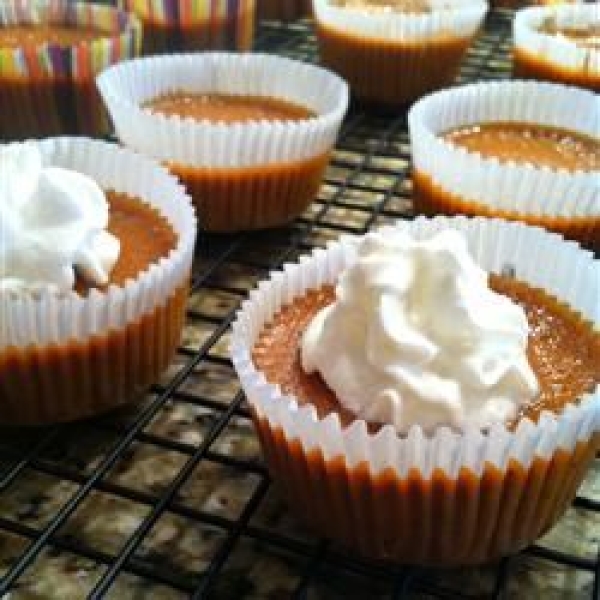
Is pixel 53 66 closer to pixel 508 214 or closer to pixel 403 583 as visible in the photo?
pixel 508 214

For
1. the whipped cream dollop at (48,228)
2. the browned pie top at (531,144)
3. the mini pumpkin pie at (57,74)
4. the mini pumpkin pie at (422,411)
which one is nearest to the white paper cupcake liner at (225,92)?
the mini pumpkin pie at (57,74)

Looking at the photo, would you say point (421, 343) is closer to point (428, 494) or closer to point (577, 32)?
point (428, 494)

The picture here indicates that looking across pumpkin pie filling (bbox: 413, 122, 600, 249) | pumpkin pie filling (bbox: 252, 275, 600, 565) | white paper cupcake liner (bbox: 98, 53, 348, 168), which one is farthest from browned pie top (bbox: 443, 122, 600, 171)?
pumpkin pie filling (bbox: 252, 275, 600, 565)

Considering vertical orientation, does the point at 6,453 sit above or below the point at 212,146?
below

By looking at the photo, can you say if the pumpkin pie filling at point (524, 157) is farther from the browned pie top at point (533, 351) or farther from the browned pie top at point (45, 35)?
the browned pie top at point (45, 35)

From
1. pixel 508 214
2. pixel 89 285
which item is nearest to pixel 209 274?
pixel 89 285

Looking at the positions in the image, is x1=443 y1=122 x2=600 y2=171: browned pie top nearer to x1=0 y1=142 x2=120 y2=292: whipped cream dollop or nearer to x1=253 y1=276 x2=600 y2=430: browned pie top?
x1=253 y1=276 x2=600 y2=430: browned pie top
